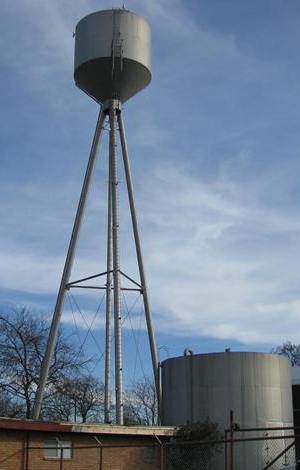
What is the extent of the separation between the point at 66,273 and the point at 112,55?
1039 centimetres

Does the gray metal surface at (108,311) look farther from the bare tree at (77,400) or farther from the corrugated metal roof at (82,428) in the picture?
the bare tree at (77,400)

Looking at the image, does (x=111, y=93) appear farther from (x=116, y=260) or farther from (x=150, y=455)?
(x=150, y=455)

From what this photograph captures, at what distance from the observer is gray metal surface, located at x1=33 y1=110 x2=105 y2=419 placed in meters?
33.8

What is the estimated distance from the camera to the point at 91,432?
85.0ft

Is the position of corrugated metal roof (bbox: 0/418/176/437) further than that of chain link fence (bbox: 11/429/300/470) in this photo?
No

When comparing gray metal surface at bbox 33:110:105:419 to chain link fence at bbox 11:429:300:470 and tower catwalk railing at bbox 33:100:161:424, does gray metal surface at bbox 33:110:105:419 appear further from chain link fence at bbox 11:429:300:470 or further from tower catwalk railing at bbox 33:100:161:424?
chain link fence at bbox 11:429:300:470

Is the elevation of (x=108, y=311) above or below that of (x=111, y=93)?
below

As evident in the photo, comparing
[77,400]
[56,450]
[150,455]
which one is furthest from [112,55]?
[77,400]

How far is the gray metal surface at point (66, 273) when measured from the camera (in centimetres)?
3375

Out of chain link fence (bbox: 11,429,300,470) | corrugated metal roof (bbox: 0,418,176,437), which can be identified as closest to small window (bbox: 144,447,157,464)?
chain link fence (bbox: 11,429,300,470)

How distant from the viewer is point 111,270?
113 feet

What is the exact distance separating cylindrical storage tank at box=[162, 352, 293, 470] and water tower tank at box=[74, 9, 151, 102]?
13875 mm

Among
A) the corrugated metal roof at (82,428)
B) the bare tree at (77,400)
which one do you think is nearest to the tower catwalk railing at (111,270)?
the corrugated metal roof at (82,428)

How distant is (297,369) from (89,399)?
1011 inches
